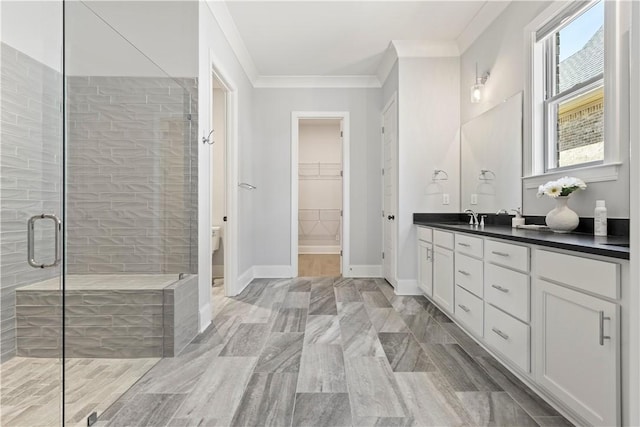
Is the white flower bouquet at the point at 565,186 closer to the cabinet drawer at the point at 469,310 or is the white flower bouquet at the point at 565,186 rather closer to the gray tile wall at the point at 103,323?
the cabinet drawer at the point at 469,310

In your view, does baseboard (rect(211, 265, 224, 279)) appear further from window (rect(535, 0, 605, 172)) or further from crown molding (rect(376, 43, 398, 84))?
window (rect(535, 0, 605, 172))

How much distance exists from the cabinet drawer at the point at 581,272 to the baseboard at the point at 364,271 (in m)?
3.30

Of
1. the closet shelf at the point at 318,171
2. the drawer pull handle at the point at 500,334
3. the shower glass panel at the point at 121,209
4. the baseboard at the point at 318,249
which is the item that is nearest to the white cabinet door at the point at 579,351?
the drawer pull handle at the point at 500,334

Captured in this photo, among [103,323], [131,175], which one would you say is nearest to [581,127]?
[131,175]

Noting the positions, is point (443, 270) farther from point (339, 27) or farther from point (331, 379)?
point (339, 27)

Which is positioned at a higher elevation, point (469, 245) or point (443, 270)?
point (469, 245)

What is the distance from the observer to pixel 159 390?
76.8 inches

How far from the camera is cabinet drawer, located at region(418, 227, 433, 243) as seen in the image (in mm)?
3594

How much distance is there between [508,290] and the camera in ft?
6.93

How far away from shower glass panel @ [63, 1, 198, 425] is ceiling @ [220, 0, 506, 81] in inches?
44.2

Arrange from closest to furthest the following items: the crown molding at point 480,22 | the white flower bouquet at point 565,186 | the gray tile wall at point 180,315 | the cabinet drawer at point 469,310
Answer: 1. the white flower bouquet at point 565,186
2. the gray tile wall at point 180,315
3. the cabinet drawer at point 469,310
4. the crown molding at point 480,22

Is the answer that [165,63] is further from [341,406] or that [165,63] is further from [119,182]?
[341,406]

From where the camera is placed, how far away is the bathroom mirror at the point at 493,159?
300 cm

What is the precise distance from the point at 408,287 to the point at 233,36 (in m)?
3.30
